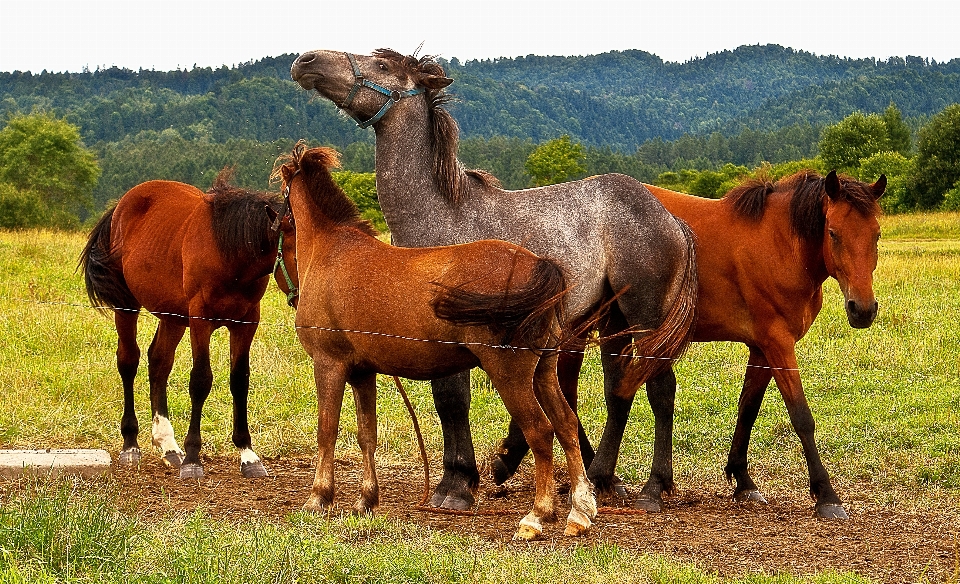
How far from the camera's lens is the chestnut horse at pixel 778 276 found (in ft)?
21.9

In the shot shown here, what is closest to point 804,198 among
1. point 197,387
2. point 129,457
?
point 197,387

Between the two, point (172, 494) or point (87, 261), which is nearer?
point (172, 494)

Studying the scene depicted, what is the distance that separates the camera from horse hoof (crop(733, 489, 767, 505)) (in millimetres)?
7379

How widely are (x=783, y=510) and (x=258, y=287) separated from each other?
13.8 feet

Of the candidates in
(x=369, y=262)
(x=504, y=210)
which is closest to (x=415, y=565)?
(x=369, y=262)

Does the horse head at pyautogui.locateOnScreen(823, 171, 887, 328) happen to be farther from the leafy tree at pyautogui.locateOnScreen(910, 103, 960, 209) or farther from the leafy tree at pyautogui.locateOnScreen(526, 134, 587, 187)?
the leafy tree at pyautogui.locateOnScreen(526, 134, 587, 187)

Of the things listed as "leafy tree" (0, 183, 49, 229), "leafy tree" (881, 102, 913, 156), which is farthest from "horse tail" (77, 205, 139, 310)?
"leafy tree" (881, 102, 913, 156)

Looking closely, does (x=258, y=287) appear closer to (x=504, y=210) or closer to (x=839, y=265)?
(x=504, y=210)

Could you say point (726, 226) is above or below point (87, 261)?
above

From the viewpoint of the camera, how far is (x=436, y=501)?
6.87 metres

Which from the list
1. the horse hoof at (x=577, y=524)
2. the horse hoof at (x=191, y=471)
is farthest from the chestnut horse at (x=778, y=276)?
the horse hoof at (x=191, y=471)

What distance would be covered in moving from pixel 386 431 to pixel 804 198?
4416mm

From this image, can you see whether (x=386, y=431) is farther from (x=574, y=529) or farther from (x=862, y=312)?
(x=862, y=312)

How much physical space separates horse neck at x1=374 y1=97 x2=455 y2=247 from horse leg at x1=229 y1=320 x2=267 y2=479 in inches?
71.6
